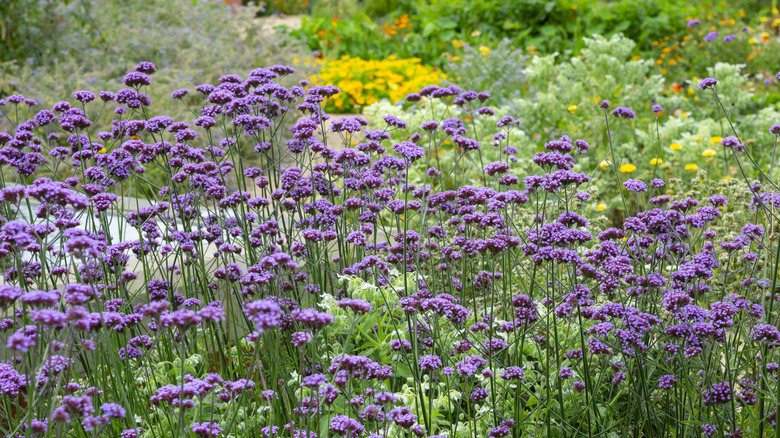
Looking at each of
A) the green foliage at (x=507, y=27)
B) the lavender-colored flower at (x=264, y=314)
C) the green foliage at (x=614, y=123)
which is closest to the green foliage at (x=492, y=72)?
the green foliage at (x=614, y=123)

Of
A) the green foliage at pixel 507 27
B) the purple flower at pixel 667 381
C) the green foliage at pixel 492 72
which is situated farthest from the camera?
the green foliage at pixel 507 27

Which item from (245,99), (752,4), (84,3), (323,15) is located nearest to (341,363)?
(245,99)

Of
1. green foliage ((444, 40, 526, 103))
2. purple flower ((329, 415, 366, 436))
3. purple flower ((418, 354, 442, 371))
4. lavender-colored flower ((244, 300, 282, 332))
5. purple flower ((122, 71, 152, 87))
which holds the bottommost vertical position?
purple flower ((329, 415, 366, 436))

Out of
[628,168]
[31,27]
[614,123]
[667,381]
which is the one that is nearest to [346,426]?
[667,381]

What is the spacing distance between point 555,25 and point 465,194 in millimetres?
8568

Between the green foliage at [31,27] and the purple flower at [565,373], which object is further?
the green foliage at [31,27]

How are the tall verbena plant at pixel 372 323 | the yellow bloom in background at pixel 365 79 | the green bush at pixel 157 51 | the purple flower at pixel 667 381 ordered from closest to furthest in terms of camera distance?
1. the tall verbena plant at pixel 372 323
2. the purple flower at pixel 667 381
3. the green bush at pixel 157 51
4. the yellow bloom in background at pixel 365 79

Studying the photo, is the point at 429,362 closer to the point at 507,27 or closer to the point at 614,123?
the point at 614,123

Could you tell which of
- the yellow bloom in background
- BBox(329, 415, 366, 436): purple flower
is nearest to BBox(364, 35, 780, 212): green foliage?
the yellow bloom in background

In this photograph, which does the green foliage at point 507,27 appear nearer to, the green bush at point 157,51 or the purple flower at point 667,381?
the green bush at point 157,51

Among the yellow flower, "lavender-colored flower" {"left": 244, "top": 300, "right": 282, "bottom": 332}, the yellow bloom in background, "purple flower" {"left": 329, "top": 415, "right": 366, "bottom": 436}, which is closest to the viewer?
"lavender-colored flower" {"left": 244, "top": 300, "right": 282, "bottom": 332}

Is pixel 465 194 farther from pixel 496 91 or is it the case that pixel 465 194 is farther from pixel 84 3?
pixel 84 3

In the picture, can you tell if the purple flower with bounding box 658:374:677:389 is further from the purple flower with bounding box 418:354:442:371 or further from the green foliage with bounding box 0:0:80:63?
the green foliage with bounding box 0:0:80:63

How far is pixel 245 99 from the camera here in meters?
2.75
